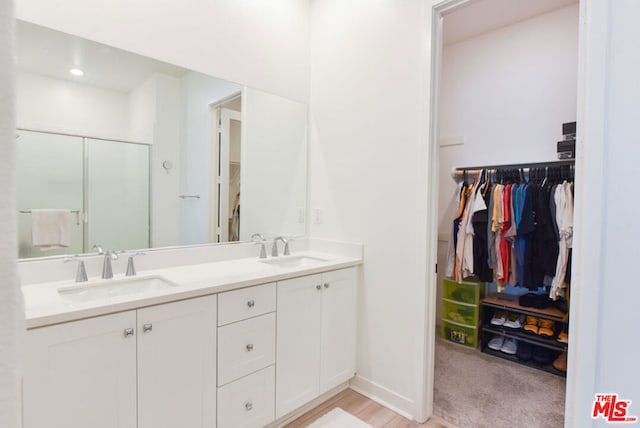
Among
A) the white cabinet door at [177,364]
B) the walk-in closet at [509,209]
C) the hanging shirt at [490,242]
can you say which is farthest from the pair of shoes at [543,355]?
the white cabinet door at [177,364]

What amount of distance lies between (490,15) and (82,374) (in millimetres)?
3552

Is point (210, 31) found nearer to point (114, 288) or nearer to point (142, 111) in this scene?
point (142, 111)

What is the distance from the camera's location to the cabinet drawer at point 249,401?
1474 millimetres

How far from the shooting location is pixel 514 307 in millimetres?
2615

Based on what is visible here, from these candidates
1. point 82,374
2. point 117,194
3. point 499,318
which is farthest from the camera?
point 499,318

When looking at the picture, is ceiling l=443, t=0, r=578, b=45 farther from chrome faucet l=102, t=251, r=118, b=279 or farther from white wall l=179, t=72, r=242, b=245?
chrome faucet l=102, t=251, r=118, b=279

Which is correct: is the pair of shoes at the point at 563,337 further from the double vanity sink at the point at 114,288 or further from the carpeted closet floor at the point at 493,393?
the double vanity sink at the point at 114,288

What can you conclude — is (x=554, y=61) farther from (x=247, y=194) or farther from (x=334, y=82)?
(x=247, y=194)

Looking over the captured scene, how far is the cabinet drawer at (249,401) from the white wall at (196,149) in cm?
86

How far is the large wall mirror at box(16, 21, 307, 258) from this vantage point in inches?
56.2

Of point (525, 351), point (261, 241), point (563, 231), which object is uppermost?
point (563, 231)

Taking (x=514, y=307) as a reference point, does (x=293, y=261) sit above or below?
above

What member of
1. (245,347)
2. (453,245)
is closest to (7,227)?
(245,347)

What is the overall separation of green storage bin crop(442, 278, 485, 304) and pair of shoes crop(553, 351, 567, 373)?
66 cm
